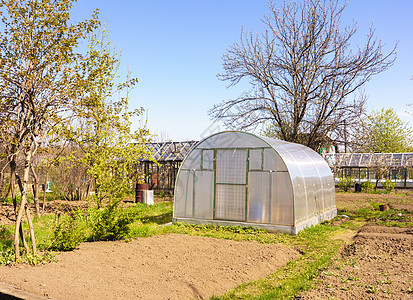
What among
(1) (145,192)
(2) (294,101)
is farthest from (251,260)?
(2) (294,101)

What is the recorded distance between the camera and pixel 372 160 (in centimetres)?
3262

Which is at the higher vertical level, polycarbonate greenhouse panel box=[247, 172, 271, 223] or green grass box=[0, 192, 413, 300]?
polycarbonate greenhouse panel box=[247, 172, 271, 223]

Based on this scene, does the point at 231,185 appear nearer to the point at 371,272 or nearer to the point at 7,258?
the point at 371,272

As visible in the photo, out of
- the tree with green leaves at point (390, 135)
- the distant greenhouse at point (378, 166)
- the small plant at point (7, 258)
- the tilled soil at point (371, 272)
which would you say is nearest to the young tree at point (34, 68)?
the small plant at point (7, 258)

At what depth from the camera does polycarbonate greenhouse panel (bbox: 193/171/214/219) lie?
1104 centimetres

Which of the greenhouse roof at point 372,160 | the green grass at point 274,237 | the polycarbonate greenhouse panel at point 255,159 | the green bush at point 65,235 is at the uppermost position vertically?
the greenhouse roof at point 372,160

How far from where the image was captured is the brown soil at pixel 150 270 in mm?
5039

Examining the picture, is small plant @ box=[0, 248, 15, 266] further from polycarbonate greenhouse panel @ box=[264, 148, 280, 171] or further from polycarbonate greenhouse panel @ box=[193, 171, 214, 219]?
polycarbonate greenhouse panel @ box=[264, 148, 280, 171]

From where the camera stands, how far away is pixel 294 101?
1892 cm

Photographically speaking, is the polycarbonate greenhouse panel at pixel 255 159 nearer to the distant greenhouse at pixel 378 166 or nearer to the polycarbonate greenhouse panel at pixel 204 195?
the polycarbonate greenhouse panel at pixel 204 195

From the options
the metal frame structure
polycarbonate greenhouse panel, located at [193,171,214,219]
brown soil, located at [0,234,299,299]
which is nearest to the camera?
brown soil, located at [0,234,299,299]

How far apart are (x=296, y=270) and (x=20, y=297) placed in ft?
14.3

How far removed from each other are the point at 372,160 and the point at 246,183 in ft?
84.4

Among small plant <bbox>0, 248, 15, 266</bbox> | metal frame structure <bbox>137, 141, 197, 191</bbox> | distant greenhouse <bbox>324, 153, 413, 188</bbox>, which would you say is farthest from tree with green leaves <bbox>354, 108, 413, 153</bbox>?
small plant <bbox>0, 248, 15, 266</bbox>
